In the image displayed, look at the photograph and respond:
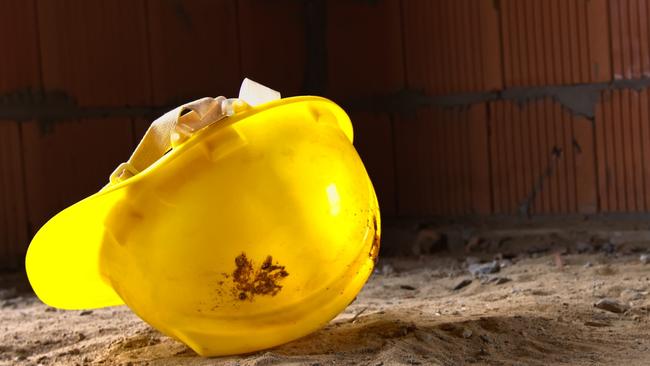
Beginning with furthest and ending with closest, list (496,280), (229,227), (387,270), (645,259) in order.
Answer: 1. (387,270)
2. (645,259)
3. (496,280)
4. (229,227)

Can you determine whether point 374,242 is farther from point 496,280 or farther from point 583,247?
point 583,247

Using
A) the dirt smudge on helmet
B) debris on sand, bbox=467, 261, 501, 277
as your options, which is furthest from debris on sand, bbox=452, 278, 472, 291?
the dirt smudge on helmet

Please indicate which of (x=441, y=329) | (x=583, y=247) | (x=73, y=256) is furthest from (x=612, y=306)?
(x=73, y=256)

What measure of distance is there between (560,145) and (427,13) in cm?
91

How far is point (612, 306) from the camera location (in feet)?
8.38

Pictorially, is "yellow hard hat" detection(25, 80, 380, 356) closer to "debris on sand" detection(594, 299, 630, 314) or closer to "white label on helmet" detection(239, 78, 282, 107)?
"white label on helmet" detection(239, 78, 282, 107)

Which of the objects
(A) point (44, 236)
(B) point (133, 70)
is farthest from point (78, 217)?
(B) point (133, 70)

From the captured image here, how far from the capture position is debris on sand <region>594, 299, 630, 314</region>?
2541 mm

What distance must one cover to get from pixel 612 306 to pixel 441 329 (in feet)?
1.93

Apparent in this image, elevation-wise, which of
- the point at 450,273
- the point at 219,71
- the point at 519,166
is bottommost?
the point at 450,273

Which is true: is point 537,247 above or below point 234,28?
below

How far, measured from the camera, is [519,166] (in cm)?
412

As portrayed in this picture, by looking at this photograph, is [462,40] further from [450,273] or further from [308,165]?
[308,165]

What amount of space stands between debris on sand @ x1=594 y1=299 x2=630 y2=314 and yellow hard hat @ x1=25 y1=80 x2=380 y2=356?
0.81 meters
